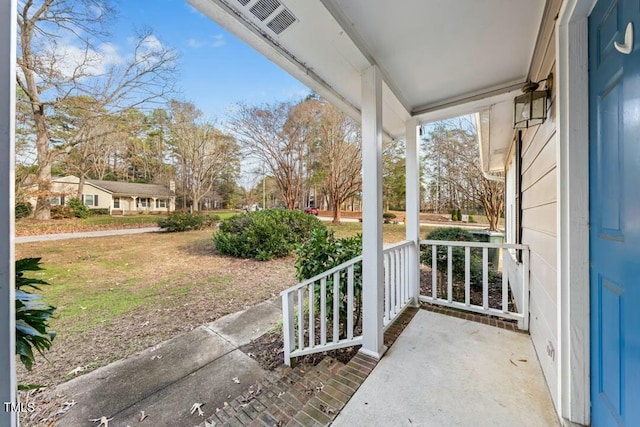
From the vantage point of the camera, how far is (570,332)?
1183 millimetres

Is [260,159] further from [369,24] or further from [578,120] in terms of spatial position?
[578,120]

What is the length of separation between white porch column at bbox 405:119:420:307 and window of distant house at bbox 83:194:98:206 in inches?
410

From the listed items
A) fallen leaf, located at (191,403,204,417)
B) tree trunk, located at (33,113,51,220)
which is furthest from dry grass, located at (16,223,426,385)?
fallen leaf, located at (191,403,204,417)

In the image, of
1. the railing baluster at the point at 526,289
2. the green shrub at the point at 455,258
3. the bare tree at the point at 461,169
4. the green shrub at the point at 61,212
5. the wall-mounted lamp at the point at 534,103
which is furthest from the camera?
the bare tree at the point at 461,169

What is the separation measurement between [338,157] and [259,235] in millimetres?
7141

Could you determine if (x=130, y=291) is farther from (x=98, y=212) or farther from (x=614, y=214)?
(x=98, y=212)

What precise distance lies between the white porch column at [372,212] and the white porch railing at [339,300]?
0.20 metres

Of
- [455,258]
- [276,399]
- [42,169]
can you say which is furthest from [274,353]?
[42,169]

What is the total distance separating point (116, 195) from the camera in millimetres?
11570

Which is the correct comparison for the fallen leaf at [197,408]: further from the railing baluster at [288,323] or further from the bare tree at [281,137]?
the bare tree at [281,137]

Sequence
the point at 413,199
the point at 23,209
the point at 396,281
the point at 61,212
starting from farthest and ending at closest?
1. the point at 61,212
2. the point at 23,209
3. the point at 413,199
4. the point at 396,281

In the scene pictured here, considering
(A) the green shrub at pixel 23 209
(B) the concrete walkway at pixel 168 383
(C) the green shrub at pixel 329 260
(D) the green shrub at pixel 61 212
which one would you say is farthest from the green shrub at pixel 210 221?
(C) the green shrub at pixel 329 260

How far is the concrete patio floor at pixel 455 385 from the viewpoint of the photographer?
1.37 metres

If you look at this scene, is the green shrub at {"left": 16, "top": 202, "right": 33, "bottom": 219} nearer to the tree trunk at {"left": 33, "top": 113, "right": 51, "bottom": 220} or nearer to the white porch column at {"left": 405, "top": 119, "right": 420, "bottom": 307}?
the tree trunk at {"left": 33, "top": 113, "right": 51, "bottom": 220}
